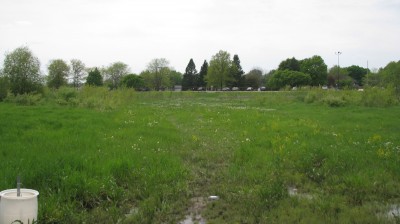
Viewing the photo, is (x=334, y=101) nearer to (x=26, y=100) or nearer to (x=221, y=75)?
(x=26, y=100)

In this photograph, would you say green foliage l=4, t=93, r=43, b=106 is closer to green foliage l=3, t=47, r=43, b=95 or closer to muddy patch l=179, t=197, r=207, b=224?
green foliage l=3, t=47, r=43, b=95

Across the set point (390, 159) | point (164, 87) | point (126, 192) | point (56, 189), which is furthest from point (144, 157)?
point (164, 87)

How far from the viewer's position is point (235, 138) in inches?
598

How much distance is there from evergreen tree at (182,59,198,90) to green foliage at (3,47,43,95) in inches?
3294

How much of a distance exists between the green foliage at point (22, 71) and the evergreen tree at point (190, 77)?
8366 centimetres

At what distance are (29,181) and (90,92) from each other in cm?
3502

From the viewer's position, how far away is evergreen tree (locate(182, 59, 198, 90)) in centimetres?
13138

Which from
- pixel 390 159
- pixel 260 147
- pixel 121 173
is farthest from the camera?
pixel 260 147

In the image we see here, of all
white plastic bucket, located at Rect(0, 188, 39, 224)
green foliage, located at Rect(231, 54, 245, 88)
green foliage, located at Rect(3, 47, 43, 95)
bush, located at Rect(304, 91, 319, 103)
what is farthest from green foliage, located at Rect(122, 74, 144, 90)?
white plastic bucket, located at Rect(0, 188, 39, 224)

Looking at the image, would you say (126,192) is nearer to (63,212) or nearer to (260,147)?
(63,212)

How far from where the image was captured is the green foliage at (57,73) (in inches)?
4151

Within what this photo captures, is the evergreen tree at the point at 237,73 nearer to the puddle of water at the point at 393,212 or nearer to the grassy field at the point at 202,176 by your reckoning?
the grassy field at the point at 202,176

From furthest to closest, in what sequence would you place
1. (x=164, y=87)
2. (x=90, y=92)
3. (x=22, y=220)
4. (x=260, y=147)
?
1. (x=164, y=87)
2. (x=90, y=92)
3. (x=260, y=147)
4. (x=22, y=220)

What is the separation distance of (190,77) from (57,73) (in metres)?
45.7
